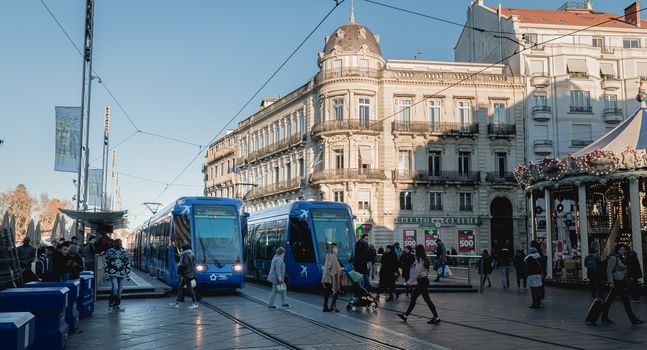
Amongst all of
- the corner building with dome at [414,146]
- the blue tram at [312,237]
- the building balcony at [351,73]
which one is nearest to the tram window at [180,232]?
the blue tram at [312,237]

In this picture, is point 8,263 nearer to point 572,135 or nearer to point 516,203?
point 516,203

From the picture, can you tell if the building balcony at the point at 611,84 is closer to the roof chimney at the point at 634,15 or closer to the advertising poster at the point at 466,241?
the roof chimney at the point at 634,15

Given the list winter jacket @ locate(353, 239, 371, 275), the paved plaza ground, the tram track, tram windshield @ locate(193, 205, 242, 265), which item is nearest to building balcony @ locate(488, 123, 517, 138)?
the paved plaza ground

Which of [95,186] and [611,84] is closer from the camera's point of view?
[95,186]

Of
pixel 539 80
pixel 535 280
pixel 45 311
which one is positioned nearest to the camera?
pixel 45 311

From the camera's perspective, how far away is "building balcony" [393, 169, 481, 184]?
1964 inches

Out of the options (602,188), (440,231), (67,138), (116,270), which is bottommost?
(116,270)

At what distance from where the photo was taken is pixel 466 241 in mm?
50312

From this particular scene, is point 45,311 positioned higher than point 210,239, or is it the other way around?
point 210,239

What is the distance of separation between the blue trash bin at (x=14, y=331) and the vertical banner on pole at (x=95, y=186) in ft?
95.4

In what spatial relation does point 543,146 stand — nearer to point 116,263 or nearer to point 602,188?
point 602,188

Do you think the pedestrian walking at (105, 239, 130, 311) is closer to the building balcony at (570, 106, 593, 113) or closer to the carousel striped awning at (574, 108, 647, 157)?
the carousel striped awning at (574, 108, 647, 157)

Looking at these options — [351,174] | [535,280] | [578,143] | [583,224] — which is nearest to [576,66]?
[578,143]

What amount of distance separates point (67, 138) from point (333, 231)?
9.84 m
